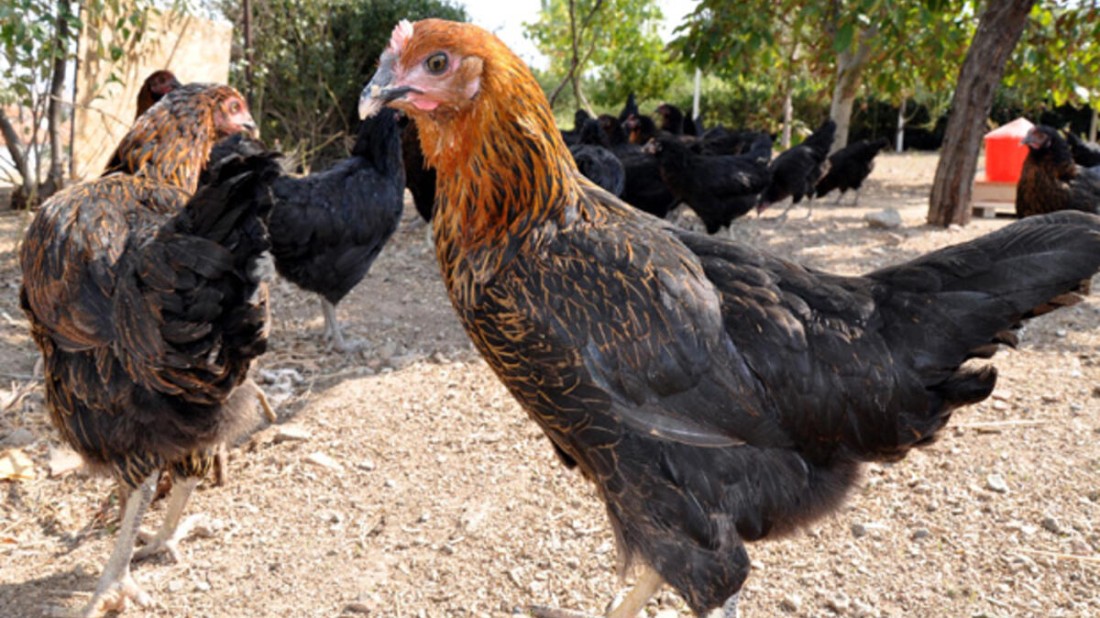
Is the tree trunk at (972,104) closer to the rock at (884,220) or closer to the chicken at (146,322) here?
the rock at (884,220)

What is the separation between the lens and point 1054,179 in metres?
6.71

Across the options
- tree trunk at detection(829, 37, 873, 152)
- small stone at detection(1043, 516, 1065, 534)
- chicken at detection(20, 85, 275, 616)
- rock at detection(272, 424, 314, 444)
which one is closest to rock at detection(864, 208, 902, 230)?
tree trunk at detection(829, 37, 873, 152)

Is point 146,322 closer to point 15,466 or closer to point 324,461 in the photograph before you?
point 324,461

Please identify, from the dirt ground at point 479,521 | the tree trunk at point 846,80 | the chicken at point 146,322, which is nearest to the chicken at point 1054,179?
the dirt ground at point 479,521

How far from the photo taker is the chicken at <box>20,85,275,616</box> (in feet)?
7.41

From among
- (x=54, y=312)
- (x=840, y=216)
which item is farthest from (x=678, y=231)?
(x=840, y=216)

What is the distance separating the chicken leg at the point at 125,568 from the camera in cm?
265

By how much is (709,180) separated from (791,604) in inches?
215

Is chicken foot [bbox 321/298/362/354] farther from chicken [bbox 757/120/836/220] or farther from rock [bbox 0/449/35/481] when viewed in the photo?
chicken [bbox 757/120/836/220]

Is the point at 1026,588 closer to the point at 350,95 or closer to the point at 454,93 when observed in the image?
the point at 454,93

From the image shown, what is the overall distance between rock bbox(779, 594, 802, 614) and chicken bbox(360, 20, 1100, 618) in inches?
20.0

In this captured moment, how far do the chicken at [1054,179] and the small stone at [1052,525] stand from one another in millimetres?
4582

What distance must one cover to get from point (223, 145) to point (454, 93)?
2.44 metres

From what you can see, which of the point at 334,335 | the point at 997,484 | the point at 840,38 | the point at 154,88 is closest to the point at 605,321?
the point at 997,484
